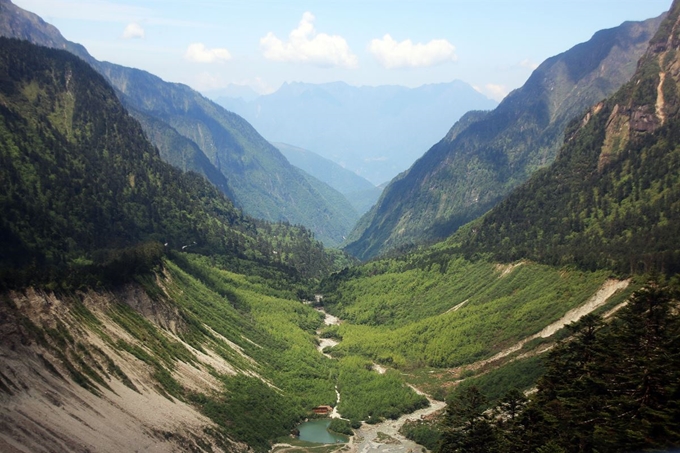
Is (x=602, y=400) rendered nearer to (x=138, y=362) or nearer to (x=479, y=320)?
(x=138, y=362)

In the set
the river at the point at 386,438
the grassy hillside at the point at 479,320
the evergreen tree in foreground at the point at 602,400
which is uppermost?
the evergreen tree in foreground at the point at 602,400

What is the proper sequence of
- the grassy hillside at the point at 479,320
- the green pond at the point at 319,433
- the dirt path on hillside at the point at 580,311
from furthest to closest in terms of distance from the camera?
the grassy hillside at the point at 479,320, the dirt path on hillside at the point at 580,311, the green pond at the point at 319,433

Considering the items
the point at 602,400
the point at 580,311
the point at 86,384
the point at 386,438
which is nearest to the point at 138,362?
the point at 86,384

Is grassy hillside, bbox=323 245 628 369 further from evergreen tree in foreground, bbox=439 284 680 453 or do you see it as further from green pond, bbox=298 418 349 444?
evergreen tree in foreground, bbox=439 284 680 453

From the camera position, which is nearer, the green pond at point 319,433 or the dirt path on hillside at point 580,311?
the green pond at point 319,433

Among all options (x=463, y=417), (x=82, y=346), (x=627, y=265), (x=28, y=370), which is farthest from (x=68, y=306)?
(x=627, y=265)

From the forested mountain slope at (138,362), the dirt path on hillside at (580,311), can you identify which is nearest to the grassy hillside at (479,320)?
the dirt path on hillside at (580,311)

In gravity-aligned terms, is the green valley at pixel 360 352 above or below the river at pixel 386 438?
above

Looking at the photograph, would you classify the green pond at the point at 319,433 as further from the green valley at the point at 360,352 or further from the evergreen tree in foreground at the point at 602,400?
the evergreen tree in foreground at the point at 602,400
